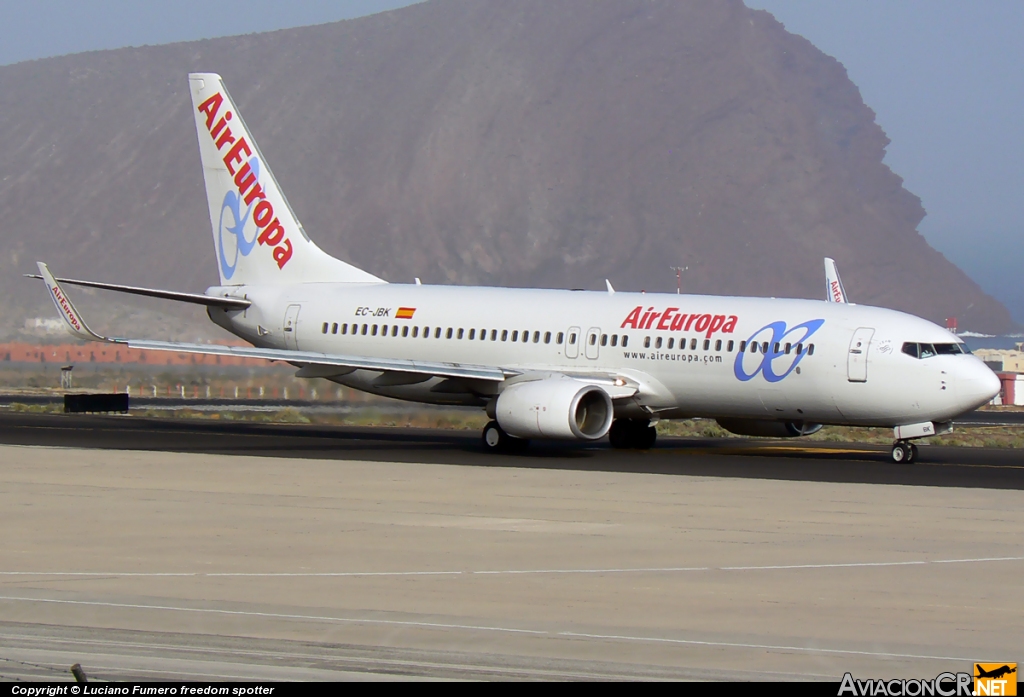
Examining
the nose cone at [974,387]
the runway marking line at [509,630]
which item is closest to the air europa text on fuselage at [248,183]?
the nose cone at [974,387]

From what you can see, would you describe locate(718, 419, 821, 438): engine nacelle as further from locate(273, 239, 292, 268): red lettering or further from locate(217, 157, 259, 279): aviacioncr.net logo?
locate(217, 157, 259, 279): aviacioncr.net logo

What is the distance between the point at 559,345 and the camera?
34656 mm

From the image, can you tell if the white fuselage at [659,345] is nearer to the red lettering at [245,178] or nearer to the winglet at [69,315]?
the red lettering at [245,178]

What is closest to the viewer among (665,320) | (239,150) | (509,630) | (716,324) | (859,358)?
(509,630)

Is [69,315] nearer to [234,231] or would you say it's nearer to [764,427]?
[234,231]

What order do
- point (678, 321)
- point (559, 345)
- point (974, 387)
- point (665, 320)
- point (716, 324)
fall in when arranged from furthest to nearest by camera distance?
1. point (559, 345)
2. point (665, 320)
3. point (678, 321)
4. point (716, 324)
5. point (974, 387)

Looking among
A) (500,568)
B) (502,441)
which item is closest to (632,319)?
(502,441)

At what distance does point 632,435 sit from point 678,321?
3440 millimetres

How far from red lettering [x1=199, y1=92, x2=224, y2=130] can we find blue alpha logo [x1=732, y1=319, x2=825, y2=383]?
16.6m

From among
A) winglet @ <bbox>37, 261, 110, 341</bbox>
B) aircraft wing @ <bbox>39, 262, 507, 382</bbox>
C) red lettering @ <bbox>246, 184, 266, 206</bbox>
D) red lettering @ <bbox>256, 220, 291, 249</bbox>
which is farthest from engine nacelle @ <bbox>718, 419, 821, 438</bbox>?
winglet @ <bbox>37, 261, 110, 341</bbox>

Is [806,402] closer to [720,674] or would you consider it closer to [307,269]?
[307,269]

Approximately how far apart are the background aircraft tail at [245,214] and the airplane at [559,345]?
40 millimetres

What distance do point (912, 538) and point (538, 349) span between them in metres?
16.7

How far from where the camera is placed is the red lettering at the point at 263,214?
4050 cm
